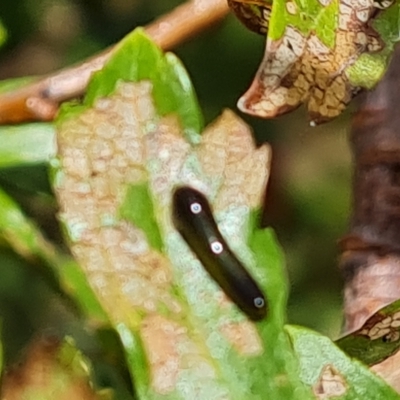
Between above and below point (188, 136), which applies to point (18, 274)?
below

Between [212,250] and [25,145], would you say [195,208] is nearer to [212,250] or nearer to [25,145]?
[212,250]

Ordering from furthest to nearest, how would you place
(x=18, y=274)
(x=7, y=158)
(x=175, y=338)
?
(x=18, y=274) → (x=7, y=158) → (x=175, y=338)

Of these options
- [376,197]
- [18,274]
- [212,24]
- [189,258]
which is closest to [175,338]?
[189,258]

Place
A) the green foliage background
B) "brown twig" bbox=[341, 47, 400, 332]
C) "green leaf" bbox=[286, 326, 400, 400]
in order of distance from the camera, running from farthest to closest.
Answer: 1. the green foliage background
2. "brown twig" bbox=[341, 47, 400, 332]
3. "green leaf" bbox=[286, 326, 400, 400]

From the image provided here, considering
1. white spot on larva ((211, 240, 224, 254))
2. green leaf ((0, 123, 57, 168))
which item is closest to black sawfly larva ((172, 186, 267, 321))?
white spot on larva ((211, 240, 224, 254))

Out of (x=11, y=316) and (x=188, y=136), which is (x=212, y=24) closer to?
(x=188, y=136)

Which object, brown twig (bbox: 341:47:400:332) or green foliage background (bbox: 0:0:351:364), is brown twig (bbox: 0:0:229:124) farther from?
green foliage background (bbox: 0:0:351:364)

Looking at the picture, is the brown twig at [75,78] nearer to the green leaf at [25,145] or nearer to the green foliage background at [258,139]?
the green leaf at [25,145]
